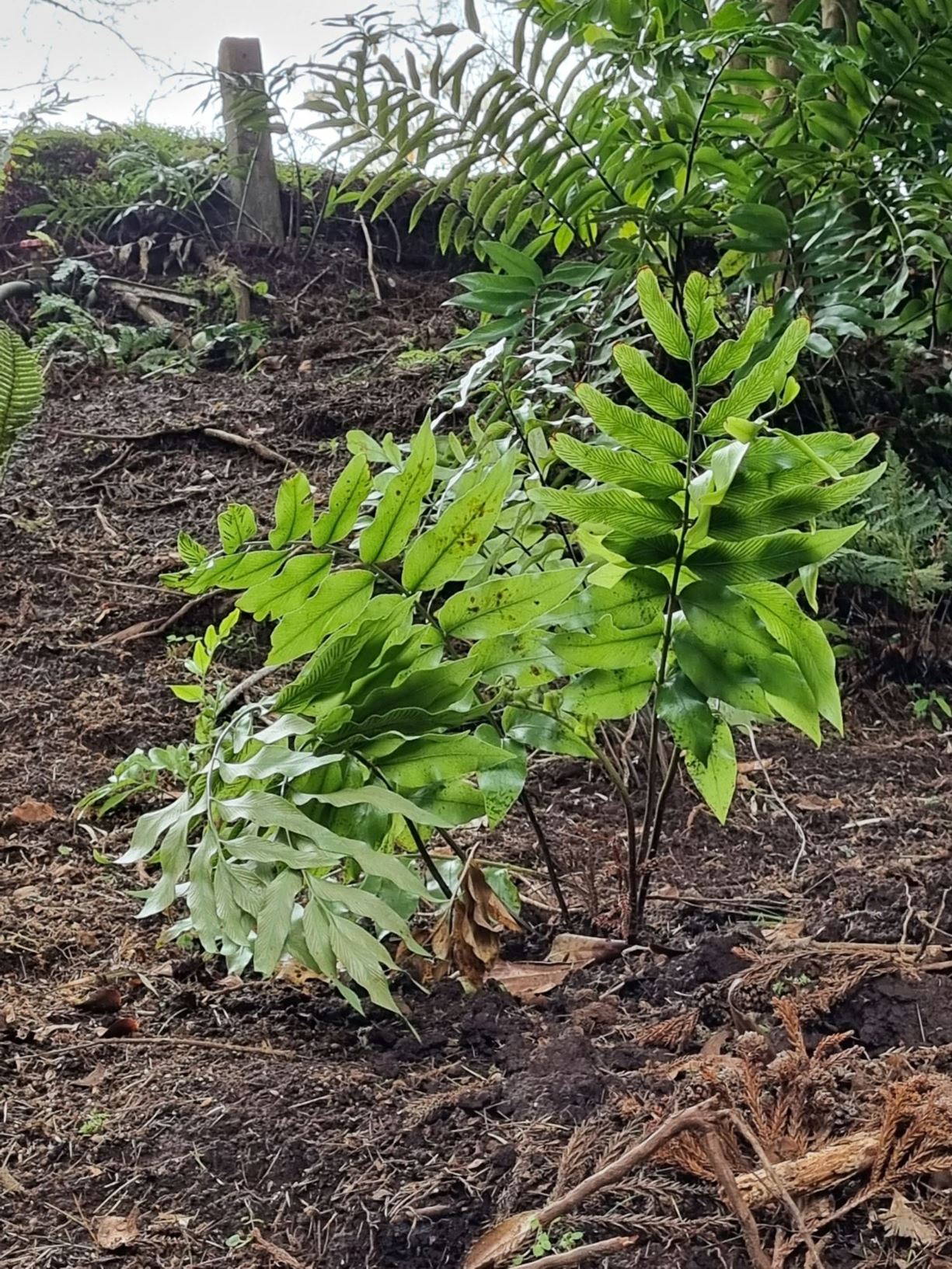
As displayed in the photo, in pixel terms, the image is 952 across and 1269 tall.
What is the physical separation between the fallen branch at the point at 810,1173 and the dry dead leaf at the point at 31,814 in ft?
4.34

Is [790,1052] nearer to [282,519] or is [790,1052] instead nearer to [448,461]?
[282,519]

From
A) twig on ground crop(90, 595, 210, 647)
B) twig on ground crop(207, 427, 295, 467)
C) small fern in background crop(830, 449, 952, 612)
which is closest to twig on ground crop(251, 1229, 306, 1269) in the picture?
twig on ground crop(90, 595, 210, 647)

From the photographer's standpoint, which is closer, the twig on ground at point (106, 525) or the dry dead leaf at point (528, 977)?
the dry dead leaf at point (528, 977)

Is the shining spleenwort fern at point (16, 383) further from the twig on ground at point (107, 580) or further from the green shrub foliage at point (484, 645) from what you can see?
the green shrub foliage at point (484, 645)

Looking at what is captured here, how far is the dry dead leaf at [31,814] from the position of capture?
1.68m

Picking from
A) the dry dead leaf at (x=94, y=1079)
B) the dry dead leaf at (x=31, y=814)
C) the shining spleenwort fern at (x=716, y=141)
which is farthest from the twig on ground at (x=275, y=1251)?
the shining spleenwort fern at (x=716, y=141)

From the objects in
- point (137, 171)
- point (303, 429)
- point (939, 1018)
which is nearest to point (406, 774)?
point (939, 1018)

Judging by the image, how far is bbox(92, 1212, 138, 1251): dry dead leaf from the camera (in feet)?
2.65

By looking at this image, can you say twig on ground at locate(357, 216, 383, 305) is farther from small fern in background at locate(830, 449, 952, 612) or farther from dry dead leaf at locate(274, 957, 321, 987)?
dry dead leaf at locate(274, 957, 321, 987)

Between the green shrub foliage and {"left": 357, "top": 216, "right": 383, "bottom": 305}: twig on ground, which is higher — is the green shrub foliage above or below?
below

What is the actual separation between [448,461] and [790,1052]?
4.10 feet

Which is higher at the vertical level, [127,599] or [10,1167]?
[127,599]

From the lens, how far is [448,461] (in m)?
1.88

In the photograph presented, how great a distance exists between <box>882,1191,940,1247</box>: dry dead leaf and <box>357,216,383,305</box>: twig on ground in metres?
3.65
